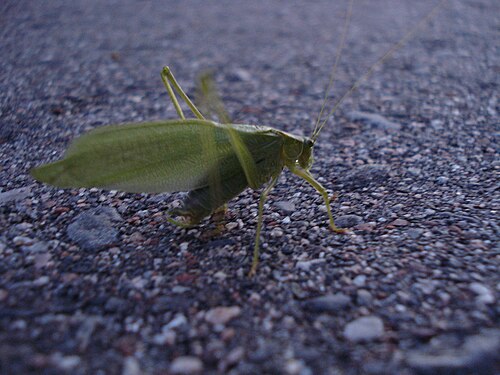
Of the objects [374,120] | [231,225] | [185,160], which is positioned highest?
[185,160]

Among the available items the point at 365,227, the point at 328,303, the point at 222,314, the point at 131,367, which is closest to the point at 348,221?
the point at 365,227

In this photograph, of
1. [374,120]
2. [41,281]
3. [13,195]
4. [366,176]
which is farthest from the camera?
[374,120]

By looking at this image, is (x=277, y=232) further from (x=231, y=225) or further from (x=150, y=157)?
(x=150, y=157)

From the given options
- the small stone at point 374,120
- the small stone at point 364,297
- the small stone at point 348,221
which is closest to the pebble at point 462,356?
the small stone at point 364,297

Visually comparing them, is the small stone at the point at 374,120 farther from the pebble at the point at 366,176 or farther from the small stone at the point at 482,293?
the small stone at the point at 482,293

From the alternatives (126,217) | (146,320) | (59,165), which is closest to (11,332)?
(146,320)

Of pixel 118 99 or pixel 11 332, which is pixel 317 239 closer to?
pixel 11 332
